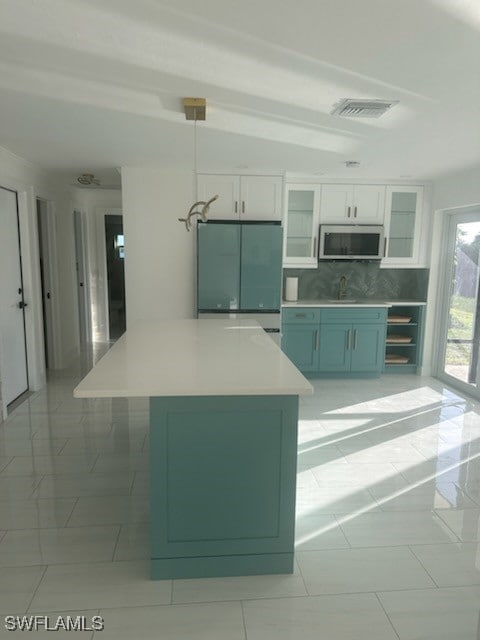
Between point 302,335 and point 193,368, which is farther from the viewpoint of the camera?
point 302,335

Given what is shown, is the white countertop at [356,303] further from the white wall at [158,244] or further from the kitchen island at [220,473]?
the kitchen island at [220,473]

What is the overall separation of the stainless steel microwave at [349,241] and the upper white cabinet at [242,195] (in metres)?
0.76

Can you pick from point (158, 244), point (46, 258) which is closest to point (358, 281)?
point (158, 244)

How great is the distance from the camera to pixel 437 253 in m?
5.46

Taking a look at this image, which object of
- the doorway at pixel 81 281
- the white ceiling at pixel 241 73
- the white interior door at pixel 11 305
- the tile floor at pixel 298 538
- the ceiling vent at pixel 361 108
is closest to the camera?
the white ceiling at pixel 241 73

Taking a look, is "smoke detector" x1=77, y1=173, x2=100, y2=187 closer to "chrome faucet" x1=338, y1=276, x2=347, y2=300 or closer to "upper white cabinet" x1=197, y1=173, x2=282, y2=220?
"upper white cabinet" x1=197, y1=173, x2=282, y2=220

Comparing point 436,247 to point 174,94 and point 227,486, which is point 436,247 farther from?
point 227,486

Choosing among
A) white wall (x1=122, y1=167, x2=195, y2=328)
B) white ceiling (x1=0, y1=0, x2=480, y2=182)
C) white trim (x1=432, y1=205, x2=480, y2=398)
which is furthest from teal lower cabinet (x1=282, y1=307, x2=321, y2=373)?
white ceiling (x1=0, y1=0, x2=480, y2=182)

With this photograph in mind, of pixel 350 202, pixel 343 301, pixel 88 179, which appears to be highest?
pixel 88 179

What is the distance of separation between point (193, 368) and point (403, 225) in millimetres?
4194

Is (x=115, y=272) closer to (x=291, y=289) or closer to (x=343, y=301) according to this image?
(x=291, y=289)

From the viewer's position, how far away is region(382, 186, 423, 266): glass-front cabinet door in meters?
5.41

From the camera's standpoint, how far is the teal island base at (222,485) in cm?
202

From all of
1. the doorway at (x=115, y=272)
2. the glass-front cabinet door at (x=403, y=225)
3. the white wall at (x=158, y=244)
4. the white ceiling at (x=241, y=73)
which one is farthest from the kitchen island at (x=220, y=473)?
the doorway at (x=115, y=272)
